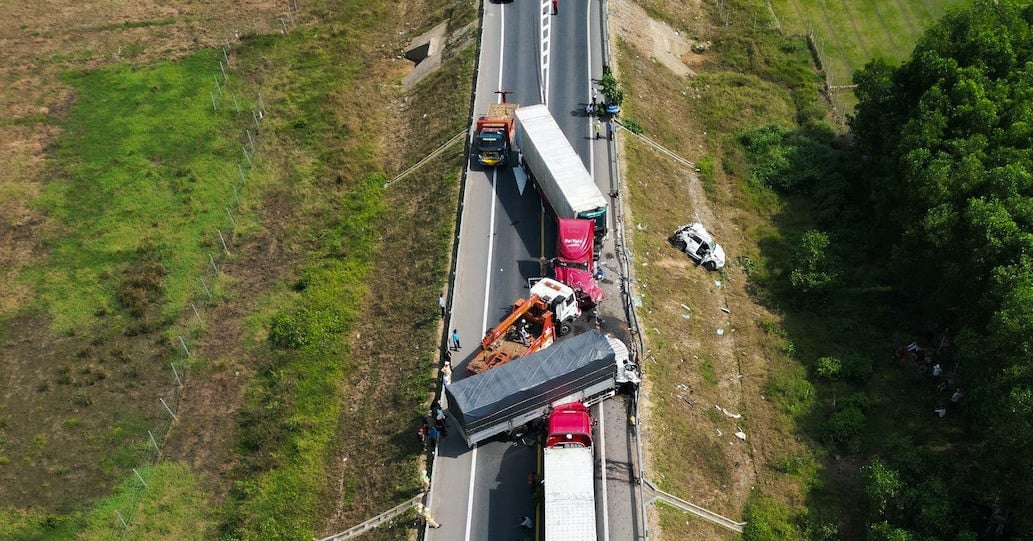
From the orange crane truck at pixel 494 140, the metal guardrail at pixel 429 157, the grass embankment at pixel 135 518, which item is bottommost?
the grass embankment at pixel 135 518

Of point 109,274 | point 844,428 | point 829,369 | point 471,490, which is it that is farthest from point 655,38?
point 471,490

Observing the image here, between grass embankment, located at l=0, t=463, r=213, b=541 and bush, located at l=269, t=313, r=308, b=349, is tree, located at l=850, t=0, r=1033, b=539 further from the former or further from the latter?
grass embankment, located at l=0, t=463, r=213, b=541

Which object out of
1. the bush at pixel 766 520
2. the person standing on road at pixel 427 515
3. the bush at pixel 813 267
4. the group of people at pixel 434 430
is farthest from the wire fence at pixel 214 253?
the bush at pixel 813 267

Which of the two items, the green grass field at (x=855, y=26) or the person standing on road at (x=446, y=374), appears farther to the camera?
the green grass field at (x=855, y=26)

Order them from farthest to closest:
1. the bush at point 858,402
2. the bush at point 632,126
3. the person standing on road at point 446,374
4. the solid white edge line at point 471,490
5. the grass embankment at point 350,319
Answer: the bush at point 632,126
the bush at point 858,402
the person standing on road at point 446,374
the grass embankment at point 350,319
the solid white edge line at point 471,490

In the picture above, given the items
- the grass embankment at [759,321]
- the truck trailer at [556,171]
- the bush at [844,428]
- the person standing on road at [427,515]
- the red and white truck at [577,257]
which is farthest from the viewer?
the truck trailer at [556,171]

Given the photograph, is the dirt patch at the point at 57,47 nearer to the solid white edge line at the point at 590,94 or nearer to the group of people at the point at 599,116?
the solid white edge line at the point at 590,94

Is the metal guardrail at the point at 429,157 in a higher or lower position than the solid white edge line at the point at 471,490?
higher
